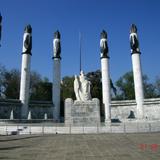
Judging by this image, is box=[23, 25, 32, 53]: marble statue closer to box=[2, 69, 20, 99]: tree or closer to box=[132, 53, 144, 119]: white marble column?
box=[2, 69, 20, 99]: tree

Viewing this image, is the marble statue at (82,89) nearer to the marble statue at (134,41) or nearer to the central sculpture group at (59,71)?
the central sculpture group at (59,71)

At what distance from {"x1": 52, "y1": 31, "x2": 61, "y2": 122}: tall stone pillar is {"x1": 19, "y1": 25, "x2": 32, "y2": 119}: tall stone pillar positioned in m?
4.45

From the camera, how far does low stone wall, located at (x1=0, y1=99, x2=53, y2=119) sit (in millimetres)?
37344

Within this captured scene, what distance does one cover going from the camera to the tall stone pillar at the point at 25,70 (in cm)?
3912

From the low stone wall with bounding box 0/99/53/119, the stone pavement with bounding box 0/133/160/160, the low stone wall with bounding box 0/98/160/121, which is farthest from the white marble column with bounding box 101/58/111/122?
the stone pavement with bounding box 0/133/160/160

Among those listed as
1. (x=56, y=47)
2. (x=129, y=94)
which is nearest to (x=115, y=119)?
(x=56, y=47)

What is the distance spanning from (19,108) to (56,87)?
7216 mm

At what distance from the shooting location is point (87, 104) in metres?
27.2

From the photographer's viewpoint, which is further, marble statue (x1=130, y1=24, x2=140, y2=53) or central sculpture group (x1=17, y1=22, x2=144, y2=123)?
marble statue (x1=130, y1=24, x2=140, y2=53)

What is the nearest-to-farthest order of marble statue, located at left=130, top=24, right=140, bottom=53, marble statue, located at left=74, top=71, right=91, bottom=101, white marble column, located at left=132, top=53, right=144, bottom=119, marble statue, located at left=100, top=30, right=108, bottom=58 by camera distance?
marble statue, located at left=74, top=71, right=91, bottom=101
white marble column, located at left=132, top=53, right=144, bottom=119
marble statue, located at left=130, top=24, right=140, bottom=53
marble statue, located at left=100, top=30, right=108, bottom=58

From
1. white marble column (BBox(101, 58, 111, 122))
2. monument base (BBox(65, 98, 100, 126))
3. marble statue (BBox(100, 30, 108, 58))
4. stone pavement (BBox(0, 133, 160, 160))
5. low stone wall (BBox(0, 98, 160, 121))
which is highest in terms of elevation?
marble statue (BBox(100, 30, 108, 58))

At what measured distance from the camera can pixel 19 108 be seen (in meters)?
38.7

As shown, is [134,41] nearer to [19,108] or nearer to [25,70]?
[25,70]

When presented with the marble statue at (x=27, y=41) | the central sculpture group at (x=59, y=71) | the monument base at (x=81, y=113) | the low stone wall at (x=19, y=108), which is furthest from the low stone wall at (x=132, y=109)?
the marble statue at (x=27, y=41)
